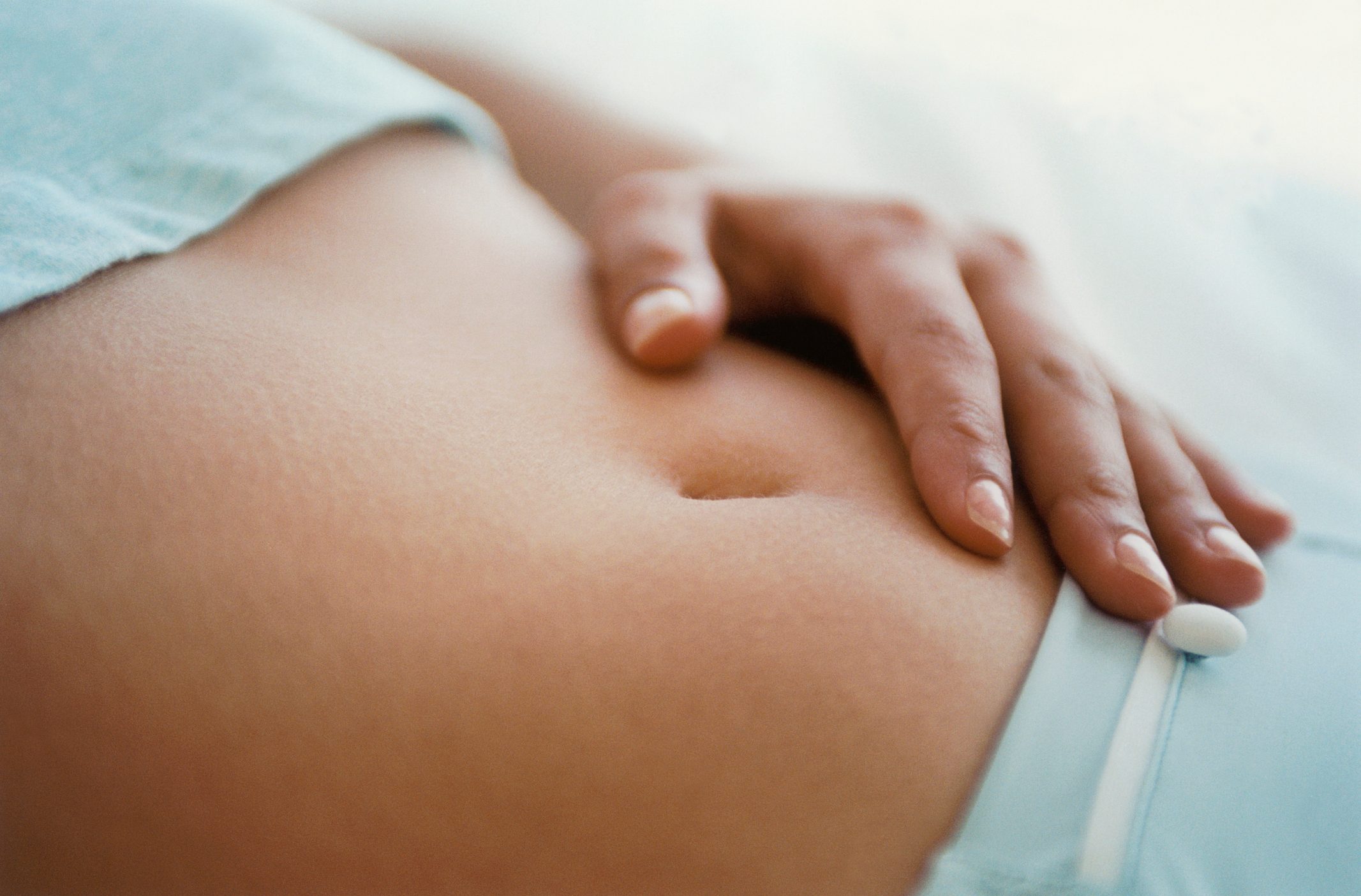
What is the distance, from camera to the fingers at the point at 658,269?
0.62 m

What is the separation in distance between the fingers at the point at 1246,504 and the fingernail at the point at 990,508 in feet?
0.79

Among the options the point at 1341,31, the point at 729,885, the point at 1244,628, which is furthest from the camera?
the point at 1341,31

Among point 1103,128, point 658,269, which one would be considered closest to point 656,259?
point 658,269

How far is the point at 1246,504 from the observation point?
0.63 m

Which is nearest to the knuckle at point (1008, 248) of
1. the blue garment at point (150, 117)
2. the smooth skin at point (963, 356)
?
the smooth skin at point (963, 356)

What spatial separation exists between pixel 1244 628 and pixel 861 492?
0.25 metres

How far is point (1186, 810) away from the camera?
1.31ft

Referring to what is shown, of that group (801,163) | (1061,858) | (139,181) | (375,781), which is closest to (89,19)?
(139,181)

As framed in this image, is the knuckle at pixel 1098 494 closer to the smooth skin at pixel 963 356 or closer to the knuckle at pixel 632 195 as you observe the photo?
the smooth skin at pixel 963 356

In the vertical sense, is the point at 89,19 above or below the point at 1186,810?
above

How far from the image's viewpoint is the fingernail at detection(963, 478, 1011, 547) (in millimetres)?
512

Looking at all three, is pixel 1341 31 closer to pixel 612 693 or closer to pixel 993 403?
pixel 993 403

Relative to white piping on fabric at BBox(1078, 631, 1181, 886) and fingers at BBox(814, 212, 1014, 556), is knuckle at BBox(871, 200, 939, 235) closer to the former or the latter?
fingers at BBox(814, 212, 1014, 556)

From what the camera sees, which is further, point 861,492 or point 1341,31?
point 1341,31
